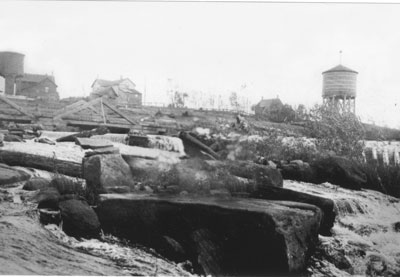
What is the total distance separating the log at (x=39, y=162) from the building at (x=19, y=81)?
0.73m

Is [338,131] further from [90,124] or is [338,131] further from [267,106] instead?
[90,124]

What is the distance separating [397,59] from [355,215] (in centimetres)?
176

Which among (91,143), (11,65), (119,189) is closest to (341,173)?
(119,189)

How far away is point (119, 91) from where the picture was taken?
13.5 ft

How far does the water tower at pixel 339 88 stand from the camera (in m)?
3.96

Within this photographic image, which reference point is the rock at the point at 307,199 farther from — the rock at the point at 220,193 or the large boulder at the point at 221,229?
the large boulder at the point at 221,229

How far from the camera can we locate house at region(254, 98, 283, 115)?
4.16 meters

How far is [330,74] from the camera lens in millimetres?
4055

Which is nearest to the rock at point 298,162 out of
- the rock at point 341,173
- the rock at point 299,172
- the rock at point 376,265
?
the rock at point 299,172

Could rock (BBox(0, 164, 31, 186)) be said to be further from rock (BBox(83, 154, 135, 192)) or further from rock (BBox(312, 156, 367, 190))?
rock (BBox(312, 156, 367, 190))

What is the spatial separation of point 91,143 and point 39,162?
0.60 metres

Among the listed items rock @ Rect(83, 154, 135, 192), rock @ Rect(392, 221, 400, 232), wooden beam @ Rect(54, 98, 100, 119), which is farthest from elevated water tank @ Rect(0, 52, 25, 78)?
rock @ Rect(392, 221, 400, 232)

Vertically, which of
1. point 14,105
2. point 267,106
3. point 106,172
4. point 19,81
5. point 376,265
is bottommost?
point 376,265

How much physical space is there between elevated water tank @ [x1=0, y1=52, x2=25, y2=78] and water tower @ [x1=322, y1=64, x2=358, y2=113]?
139 inches
